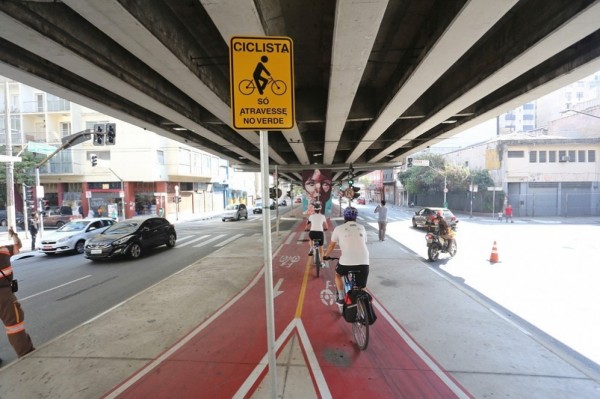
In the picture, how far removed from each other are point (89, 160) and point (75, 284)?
30.1 meters

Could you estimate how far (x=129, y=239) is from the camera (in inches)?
469

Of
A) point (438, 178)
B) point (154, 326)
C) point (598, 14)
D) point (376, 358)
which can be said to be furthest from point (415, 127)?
point (438, 178)

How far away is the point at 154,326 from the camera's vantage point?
5391mm

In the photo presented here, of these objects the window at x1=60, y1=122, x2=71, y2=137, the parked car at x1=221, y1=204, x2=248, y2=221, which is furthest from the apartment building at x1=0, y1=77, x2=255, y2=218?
the parked car at x1=221, y1=204, x2=248, y2=221

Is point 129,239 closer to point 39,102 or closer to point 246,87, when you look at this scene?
point 246,87

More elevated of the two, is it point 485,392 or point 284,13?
point 284,13

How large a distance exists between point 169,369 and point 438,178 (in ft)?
127

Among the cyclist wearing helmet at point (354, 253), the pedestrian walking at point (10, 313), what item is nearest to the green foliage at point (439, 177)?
the cyclist wearing helmet at point (354, 253)

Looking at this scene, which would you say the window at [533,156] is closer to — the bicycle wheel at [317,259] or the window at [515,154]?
the window at [515,154]

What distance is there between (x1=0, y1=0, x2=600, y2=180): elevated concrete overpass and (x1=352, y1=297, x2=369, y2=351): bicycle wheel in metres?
4.09

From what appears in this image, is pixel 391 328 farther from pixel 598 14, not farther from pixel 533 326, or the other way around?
pixel 598 14

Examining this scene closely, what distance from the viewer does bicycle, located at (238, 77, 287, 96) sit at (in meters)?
2.54

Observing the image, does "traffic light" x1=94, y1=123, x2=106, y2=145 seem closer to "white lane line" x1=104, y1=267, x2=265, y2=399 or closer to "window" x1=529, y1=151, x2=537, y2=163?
"white lane line" x1=104, y1=267, x2=265, y2=399

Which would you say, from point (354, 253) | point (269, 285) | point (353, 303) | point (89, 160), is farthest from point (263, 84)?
point (89, 160)
